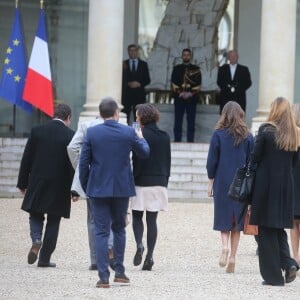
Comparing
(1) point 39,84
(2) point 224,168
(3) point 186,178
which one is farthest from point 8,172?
(2) point 224,168

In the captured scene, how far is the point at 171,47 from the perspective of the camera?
92.3ft

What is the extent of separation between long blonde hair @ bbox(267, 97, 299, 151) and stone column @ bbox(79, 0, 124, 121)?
11024 millimetres

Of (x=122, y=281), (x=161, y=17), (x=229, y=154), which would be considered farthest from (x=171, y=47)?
(x=122, y=281)

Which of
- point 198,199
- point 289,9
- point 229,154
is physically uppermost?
point 289,9

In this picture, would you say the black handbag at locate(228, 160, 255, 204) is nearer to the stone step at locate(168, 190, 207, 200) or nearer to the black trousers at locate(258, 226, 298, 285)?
the black trousers at locate(258, 226, 298, 285)

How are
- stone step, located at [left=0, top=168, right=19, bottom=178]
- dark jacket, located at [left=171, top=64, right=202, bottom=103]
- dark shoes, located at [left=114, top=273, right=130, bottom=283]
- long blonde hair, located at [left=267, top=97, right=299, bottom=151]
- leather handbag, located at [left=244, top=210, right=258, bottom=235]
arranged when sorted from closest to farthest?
1. dark shoes, located at [left=114, top=273, right=130, bottom=283]
2. long blonde hair, located at [left=267, top=97, right=299, bottom=151]
3. leather handbag, located at [left=244, top=210, right=258, bottom=235]
4. stone step, located at [left=0, top=168, right=19, bottom=178]
5. dark jacket, located at [left=171, top=64, right=202, bottom=103]

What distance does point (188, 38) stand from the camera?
92.2ft

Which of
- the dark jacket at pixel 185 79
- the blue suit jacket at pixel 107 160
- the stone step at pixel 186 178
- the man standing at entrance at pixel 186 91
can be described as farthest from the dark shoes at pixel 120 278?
the dark jacket at pixel 185 79

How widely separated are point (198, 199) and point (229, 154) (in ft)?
28.3

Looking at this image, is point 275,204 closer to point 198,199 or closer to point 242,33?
point 198,199

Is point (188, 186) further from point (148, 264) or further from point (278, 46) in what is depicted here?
point (148, 264)

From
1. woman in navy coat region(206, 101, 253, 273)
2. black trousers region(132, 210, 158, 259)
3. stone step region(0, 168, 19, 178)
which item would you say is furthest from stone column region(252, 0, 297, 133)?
black trousers region(132, 210, 158, 259)

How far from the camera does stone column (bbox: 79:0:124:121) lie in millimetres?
23031

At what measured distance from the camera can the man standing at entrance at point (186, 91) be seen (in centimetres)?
2553
